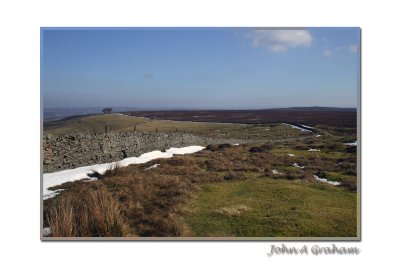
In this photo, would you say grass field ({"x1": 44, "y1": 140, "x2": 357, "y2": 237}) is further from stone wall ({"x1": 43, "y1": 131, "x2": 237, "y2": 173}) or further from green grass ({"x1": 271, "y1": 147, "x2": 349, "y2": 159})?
stone wall ({"x1": 43, "y1": 131, "x2": 237, "y2": 173})

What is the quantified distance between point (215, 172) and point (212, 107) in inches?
41.6

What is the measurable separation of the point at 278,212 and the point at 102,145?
9.20ft

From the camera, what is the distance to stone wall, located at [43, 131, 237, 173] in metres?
4.34

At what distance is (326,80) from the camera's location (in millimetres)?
4250

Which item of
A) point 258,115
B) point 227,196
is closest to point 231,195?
point 227,196

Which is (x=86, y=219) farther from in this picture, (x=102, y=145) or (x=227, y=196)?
(x=227, y=196)

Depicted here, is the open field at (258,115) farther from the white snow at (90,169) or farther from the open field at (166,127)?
the white snow at (90,169)

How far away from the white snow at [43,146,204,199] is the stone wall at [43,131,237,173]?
7 cm

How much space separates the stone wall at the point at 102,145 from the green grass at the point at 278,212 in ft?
3.08

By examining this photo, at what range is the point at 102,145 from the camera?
15.0ft

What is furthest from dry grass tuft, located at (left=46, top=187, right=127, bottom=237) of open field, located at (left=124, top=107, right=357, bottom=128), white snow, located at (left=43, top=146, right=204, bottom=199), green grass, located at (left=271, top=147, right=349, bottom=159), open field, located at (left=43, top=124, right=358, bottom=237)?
green grass, located at (left=271, top=147, right=349, bottom=159)

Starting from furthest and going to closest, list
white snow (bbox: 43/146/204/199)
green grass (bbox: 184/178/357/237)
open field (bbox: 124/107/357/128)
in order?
1. open field (bbox: 124/107/357/128)
2. white snow (bbox: 43/146/204/199)
3. green grass (bbox: 184/178/357/237)
